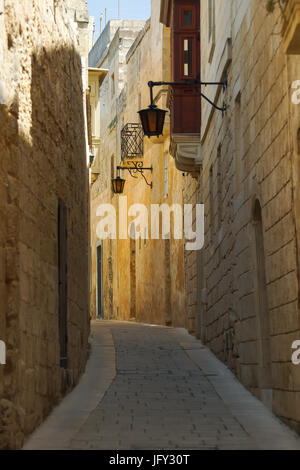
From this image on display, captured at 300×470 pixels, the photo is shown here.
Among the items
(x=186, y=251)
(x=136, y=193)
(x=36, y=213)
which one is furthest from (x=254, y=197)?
(x=136, y=193)

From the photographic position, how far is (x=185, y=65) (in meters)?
18.8

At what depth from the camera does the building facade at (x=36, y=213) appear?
7.01 meters

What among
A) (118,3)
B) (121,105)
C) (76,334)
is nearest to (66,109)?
(76,334)

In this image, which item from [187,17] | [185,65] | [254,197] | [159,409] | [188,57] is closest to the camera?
[159,409]

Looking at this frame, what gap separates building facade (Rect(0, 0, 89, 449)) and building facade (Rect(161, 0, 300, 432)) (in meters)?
2.29

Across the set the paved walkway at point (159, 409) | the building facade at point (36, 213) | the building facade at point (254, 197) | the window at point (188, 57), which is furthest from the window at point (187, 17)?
the paved walkway at point (159, 409)

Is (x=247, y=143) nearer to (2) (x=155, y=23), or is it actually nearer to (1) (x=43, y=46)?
(1) (x=43, y=46)

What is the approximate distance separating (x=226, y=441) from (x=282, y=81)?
3428 mm

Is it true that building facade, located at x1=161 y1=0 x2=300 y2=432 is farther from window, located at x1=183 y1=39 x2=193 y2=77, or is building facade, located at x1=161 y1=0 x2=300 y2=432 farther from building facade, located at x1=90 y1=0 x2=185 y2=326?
building facade, located at x1=90 y1=0 x2=185 y2=326

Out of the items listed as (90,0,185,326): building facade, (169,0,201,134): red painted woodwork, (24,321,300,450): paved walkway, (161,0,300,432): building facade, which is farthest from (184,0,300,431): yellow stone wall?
(90,0,185,326): building facade

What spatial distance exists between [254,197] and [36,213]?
2902 mm

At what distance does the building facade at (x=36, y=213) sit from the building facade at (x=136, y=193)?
33.8 feet

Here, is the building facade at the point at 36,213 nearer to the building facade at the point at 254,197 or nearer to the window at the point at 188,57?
the building facade at the point at 254,197

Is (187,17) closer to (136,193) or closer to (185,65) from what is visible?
(185,65)
